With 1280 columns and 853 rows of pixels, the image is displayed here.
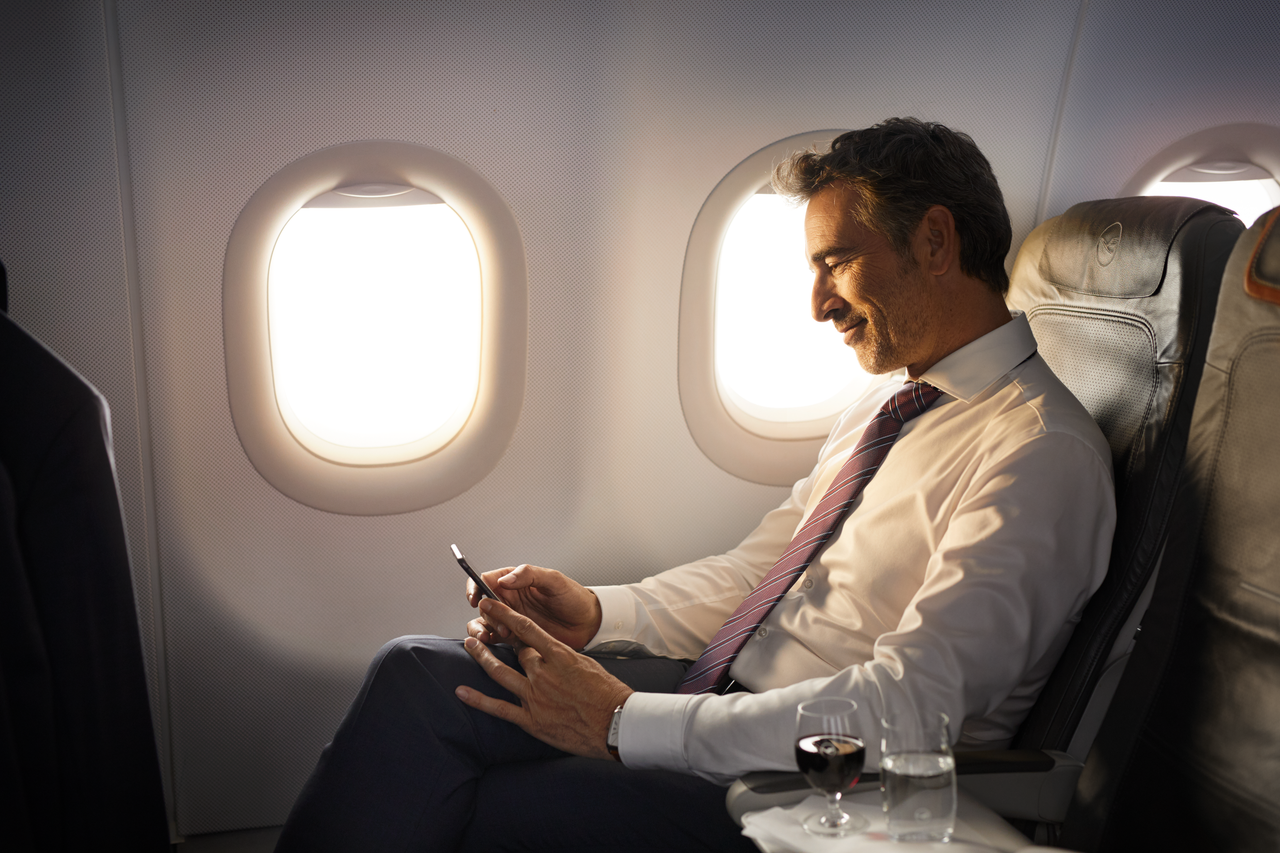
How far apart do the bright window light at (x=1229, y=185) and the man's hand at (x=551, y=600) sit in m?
2.01

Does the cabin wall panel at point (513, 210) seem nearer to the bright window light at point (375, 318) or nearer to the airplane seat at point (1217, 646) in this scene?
the bright window light at point (375, 318)

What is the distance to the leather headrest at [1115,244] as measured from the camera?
1.58 metres

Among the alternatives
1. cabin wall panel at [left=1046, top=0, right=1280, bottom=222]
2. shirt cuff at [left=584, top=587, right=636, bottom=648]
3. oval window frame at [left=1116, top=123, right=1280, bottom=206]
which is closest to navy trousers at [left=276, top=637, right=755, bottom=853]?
shirt cuff at [left=584, top=587, right=636, bottom=648]

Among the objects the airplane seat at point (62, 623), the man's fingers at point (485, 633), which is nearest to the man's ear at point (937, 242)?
the man's fingers at point (485, 633)

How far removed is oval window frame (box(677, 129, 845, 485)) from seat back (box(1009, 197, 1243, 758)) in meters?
0.85

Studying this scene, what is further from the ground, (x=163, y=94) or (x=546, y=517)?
(x=163, y=94)

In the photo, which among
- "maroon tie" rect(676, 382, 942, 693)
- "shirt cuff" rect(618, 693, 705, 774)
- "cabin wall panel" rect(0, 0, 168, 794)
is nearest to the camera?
"shirt cuff" rect(618, 693, 705, 774)

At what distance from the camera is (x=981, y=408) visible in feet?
5.51

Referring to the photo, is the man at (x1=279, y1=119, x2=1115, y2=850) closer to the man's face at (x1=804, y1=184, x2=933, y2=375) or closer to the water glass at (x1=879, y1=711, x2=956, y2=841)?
the man's face at (x1=804, y1=184, x2=933, y2=375)

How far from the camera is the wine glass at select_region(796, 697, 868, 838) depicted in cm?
115

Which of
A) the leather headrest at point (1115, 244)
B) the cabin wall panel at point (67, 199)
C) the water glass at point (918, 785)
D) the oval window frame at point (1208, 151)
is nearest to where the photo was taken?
the water glass at point (918, 785)

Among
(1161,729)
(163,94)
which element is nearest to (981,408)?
(1161,729)

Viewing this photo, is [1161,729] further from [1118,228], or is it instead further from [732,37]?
[732,37]

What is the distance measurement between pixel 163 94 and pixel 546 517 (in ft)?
4.26
